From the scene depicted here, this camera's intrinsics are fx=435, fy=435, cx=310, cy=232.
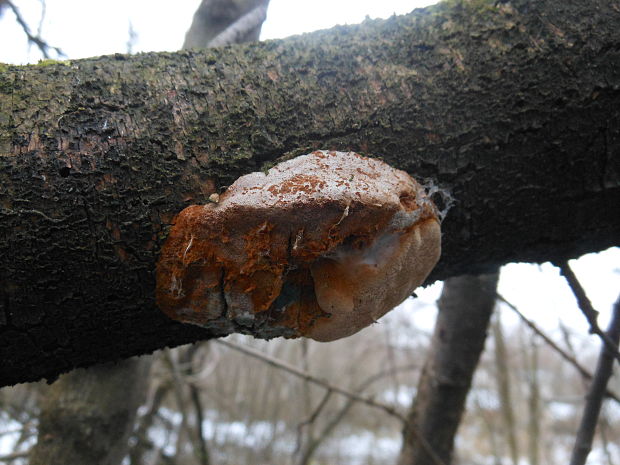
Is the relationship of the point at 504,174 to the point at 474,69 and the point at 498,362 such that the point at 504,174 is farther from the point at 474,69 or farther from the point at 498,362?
the point at 498,362

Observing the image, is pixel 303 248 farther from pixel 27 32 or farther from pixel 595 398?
pixel 27 32

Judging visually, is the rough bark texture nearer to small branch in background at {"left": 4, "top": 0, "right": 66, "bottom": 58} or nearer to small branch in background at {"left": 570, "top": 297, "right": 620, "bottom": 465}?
small branch in background at {"left": 570, "top": 297, "right": 620, "bottom": 465}

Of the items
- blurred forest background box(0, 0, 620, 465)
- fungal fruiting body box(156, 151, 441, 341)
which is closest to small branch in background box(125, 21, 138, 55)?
blurred forest background box(0, 0, 620, 465)

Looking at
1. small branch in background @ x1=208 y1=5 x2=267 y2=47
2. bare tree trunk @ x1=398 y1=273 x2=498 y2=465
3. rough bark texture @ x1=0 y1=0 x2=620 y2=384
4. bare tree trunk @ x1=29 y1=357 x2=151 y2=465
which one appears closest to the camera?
rough bark texture @ x1=0 y1=0 x2=620 y2=384

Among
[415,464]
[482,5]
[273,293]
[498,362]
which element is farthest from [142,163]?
[498,362]

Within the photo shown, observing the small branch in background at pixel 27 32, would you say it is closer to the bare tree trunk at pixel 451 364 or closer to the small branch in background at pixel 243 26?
the small branch in background at pixel 243 26

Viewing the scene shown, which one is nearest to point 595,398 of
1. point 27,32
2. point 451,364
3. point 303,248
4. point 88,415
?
point 451,364
